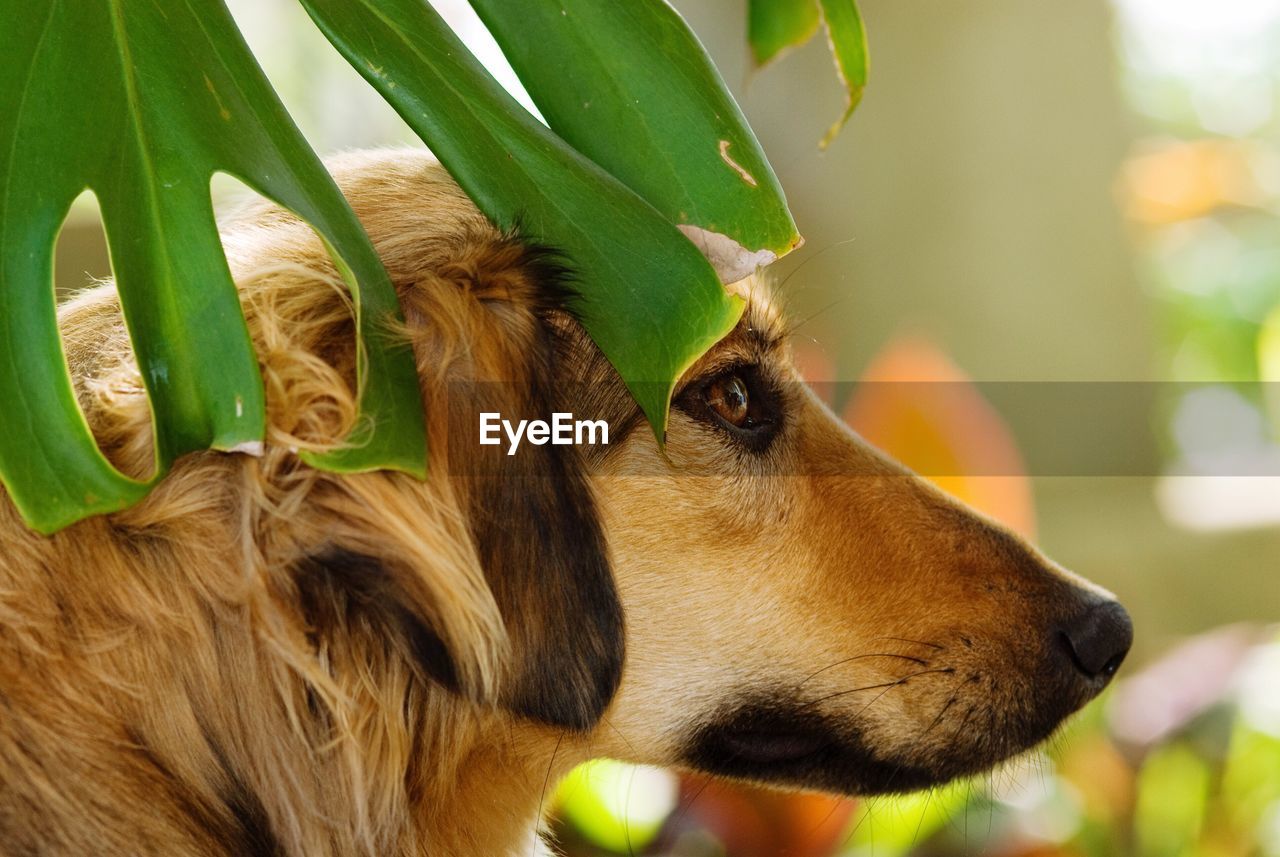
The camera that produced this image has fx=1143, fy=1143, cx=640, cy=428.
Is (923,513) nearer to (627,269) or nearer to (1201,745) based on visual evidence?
(627,269)

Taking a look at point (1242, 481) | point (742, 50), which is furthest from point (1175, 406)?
point (742, 50)

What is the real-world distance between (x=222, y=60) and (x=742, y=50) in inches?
107

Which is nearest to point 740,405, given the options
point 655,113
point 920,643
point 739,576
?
point 739,576

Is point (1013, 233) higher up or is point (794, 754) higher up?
point (794, 754)

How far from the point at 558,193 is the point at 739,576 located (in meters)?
0.46

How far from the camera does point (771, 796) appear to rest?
209cm

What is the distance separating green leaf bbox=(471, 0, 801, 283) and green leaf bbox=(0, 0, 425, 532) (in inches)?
7.2

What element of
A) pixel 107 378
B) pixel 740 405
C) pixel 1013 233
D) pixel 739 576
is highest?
pixel 107 378

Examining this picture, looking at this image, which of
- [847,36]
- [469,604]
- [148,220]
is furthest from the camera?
[847,36]

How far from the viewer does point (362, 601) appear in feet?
2.89

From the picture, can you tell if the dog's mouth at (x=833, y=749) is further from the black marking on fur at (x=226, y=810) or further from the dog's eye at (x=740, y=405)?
the black marking on fur at (x=226, y=810)

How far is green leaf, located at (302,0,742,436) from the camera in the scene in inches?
31.3

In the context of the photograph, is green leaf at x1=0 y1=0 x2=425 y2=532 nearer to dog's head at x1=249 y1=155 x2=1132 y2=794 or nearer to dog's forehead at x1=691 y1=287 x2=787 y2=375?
dog's head at x1=249 y1=155 x2=1132 y2=794

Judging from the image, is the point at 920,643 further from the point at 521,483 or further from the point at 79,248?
the point at 79,248
